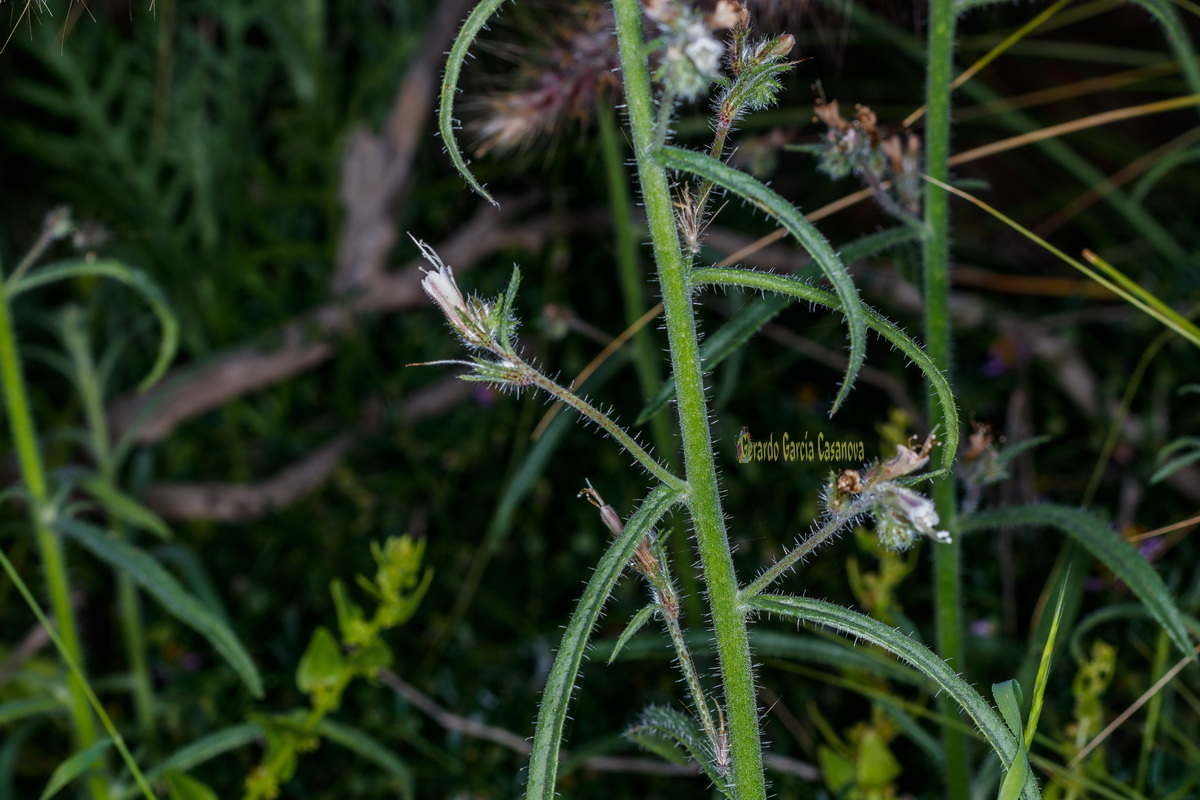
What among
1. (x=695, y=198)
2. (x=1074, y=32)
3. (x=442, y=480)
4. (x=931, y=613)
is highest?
(x=1074, y=32)

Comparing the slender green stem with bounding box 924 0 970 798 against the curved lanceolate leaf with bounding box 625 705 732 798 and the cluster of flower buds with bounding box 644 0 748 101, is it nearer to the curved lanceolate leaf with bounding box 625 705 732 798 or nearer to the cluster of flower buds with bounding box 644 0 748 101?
the curved lanceolate leaf with bounding box 625 705 732 798

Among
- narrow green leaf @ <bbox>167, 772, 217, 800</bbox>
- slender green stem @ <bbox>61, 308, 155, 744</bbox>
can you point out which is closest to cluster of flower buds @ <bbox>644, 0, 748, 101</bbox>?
narrow green leaf @ <bbox>167, 772, 217, 800</bbox>

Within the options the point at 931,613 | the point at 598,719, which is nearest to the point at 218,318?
the point at 598,719

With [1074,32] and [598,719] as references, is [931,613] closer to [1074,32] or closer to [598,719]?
[598,719]

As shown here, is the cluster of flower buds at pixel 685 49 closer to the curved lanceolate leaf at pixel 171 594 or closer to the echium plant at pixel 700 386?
the echium plant at pixel 700 386

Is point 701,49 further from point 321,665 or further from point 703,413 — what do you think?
point 321,665

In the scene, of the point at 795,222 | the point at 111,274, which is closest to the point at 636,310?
the point at 111,274

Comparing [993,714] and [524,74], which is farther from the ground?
[524,74]
